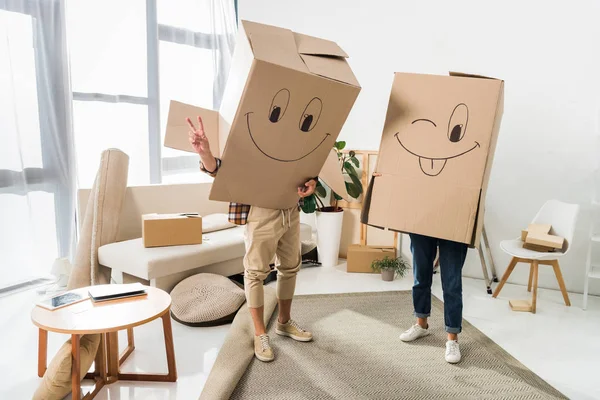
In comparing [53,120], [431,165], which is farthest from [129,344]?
[53,120]

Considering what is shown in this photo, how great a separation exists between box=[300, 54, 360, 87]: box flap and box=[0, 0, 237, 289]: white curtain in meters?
2.10

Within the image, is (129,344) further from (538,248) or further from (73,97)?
(538,248)

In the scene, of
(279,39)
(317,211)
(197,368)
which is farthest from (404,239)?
(279,39)

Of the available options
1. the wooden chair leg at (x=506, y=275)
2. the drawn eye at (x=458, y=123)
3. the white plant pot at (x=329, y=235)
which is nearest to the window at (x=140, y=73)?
the white plant pot at (x=329, y=235)

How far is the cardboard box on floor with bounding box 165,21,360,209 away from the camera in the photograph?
156 centimetres

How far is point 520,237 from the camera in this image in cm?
310

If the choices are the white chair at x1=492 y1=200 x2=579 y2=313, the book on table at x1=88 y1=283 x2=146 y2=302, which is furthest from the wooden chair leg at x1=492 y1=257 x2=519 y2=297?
the book on table at x1=88 y1=283 x2=146 y2=302

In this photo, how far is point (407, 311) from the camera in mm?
2639

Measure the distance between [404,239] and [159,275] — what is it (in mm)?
1947

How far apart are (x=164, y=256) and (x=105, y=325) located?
1.03 m

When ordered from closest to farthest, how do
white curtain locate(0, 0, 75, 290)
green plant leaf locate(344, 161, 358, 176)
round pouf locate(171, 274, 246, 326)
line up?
round pouf locate(171, 274, 246, 326), white curtain locate(0, 0, 75, 290), green plant leaf locate(344, 161, 358, 176)

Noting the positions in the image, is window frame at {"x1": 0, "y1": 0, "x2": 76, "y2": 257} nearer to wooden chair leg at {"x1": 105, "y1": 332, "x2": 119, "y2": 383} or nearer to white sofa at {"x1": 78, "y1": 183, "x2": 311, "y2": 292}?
white sofa at {"x1": 78, "y1": 183, "x2": 311, "y2": 292}

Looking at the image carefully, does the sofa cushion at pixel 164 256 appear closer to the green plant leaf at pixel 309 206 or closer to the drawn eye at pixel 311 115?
the green plant leaf at pixel 309 206

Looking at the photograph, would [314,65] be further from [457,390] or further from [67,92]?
[67,92]
